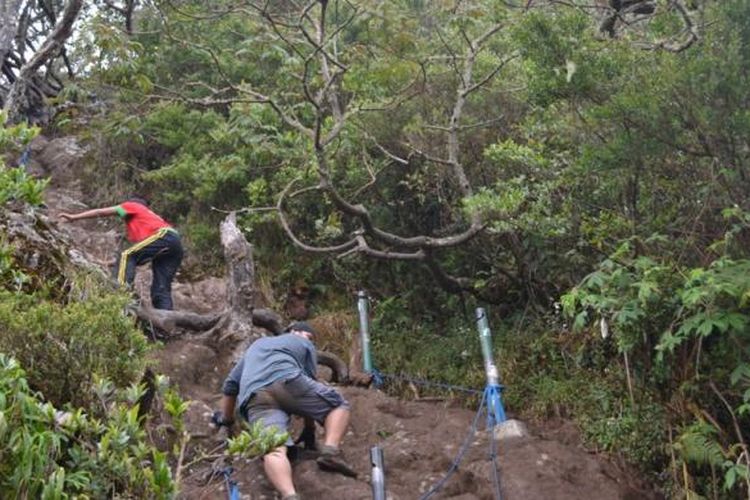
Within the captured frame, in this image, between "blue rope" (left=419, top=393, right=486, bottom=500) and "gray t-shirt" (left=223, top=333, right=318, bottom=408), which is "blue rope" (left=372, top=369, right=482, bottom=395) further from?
"gray t-shirt" (left=223, top=333, right=318, bottom=408)

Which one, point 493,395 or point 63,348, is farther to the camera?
point 493,395

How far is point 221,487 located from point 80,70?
36.7 ft

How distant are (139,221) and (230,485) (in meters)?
4.24

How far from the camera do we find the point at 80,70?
1563cm

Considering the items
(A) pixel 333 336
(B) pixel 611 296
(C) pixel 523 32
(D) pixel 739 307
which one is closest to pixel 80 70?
(A) pixel 333 336

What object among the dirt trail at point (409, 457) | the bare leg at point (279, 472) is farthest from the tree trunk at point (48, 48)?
the bare leg at point (279, 472)

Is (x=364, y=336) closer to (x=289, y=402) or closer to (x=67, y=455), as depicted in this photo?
(x=289, y=402)

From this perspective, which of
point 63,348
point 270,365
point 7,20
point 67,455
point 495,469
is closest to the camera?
point 67,455

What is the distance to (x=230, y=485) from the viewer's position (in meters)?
5.94

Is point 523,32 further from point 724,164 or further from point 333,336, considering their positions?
point 333,336

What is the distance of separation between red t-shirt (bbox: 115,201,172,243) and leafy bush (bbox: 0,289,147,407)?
384cm

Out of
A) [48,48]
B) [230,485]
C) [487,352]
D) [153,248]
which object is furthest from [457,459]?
[48,48]

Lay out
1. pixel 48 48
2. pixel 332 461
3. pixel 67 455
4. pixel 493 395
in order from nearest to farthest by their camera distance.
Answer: pixel 67 455
pixel 332 461
pixel 493 395
pixel 48 48

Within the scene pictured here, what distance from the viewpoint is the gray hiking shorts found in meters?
6.56
